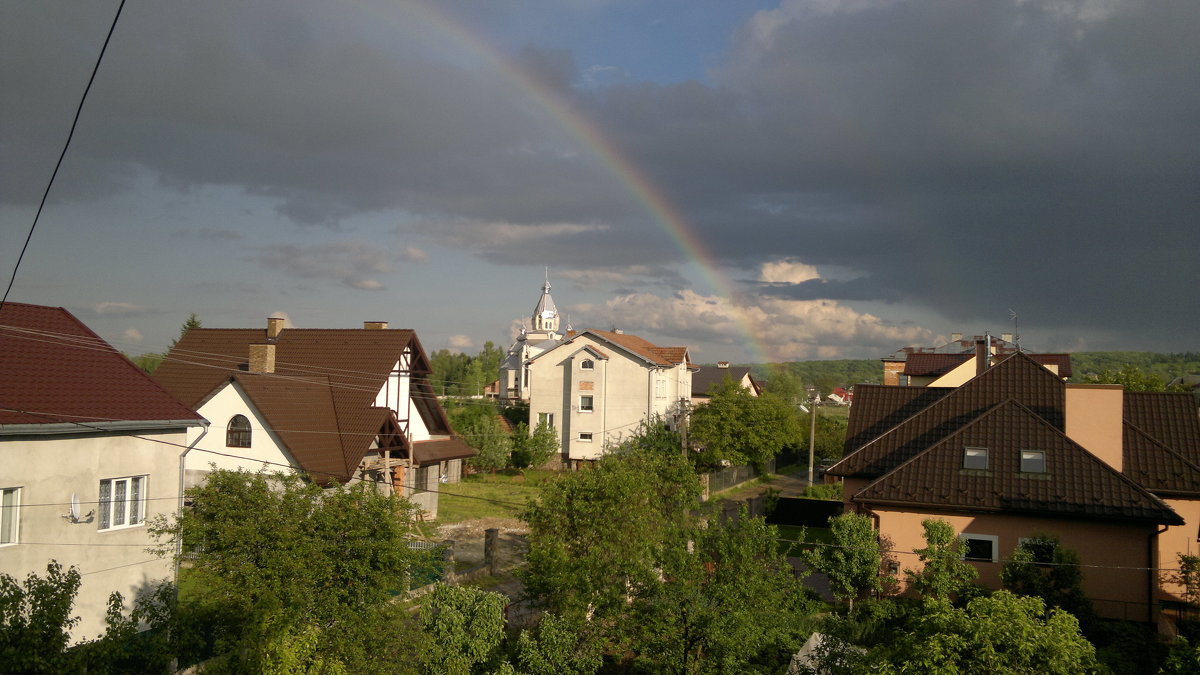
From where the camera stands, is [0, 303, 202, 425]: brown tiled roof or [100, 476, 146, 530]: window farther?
[100, 476, 146, 530]: window

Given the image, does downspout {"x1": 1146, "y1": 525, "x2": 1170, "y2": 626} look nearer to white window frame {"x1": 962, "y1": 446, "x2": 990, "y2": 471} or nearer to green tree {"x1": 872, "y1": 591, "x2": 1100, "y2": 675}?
white window frame {"x1": 962, "y1": 446, "x2": 990, "y2": 471}

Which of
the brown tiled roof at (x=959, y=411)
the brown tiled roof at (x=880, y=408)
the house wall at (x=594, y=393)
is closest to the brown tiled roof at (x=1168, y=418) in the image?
the brown tiled roof at (x=959, y=411)

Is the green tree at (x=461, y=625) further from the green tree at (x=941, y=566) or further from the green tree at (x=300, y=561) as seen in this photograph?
the green tree at (x=941, y=566)

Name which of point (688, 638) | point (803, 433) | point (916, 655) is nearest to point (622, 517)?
point (688, 638)

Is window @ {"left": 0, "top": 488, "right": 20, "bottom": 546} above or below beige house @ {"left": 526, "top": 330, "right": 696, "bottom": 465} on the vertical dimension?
below

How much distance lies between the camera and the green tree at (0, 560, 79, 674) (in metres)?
9.08

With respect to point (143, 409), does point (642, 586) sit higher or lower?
lower

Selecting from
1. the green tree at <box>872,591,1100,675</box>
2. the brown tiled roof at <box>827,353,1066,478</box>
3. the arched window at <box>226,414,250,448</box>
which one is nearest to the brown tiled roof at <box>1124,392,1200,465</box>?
the brown tiled roof at <box>827,353,1066,478</box>

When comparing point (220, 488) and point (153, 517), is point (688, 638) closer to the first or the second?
point (220, 488)

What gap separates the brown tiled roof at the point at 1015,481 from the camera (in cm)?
1975

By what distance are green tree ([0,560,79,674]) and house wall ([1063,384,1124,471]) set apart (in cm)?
2247

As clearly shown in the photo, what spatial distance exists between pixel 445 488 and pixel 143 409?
25.8 m

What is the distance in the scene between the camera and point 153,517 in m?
18.6

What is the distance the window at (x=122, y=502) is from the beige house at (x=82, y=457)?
0.07 ft
